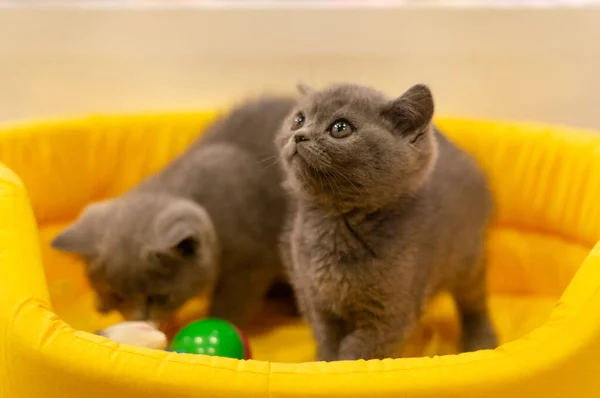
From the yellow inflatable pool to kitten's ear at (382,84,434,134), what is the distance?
0.40 meters

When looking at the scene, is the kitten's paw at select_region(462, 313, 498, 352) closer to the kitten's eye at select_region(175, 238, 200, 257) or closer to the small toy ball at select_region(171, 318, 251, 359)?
the small toy ball at select_region(171, 318, 251, 359)

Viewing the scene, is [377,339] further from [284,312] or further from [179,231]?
[284,312]

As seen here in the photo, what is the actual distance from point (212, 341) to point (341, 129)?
0.56 m

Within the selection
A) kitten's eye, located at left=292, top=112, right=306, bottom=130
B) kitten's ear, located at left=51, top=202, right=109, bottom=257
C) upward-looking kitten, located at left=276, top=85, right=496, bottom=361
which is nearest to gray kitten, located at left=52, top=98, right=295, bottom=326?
kitten's ear, located at left=51, top=202, right=109, bottom=257

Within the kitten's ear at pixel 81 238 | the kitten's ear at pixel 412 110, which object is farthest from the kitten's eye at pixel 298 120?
the kitten's ear at pixel 81 238

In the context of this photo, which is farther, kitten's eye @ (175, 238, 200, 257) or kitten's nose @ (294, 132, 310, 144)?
kitten's eye @ (175, 238, 200, 257)

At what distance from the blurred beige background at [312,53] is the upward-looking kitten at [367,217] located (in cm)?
93

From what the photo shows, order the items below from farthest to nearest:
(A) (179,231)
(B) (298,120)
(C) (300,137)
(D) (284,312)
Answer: (D) (284,312), (A) (179,231), (B) (298,120), (C) (300,137)

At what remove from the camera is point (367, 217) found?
4.24 feet

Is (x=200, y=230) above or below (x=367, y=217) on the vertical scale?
below

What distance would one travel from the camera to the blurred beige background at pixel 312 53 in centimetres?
227

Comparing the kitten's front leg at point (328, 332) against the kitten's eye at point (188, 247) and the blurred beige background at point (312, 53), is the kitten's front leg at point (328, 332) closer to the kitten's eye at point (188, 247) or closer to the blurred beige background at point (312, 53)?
the kitten's eye at point (188, 247)

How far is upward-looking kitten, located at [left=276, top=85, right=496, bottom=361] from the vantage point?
1188 mm

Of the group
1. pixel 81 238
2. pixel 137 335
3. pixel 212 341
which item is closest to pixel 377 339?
pixel 212 341
